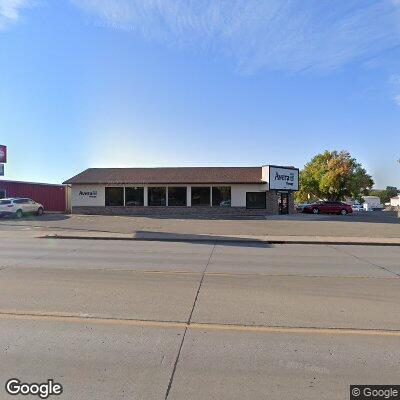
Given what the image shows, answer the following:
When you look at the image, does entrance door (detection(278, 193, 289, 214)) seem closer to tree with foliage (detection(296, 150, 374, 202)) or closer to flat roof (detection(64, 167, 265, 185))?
flat roof (detection(64, 167, 265, 185))

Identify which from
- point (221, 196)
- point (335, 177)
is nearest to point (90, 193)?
point (221, 196)

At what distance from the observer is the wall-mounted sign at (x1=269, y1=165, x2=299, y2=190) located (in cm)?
3634

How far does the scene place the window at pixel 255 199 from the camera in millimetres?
37094

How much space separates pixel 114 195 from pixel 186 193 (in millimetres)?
6852

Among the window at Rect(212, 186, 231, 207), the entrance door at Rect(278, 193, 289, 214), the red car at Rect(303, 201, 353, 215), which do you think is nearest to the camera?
the window at Rect(212, 186, 231, 207)

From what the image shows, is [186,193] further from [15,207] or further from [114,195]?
[15,207]

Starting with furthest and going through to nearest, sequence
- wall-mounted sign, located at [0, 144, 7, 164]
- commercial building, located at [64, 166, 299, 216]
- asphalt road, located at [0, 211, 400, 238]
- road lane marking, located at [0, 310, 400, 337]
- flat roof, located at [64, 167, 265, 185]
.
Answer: flat roof, located at [64, 167, 265, 185], commercial building, located at [64, 166, 299, 216], wall-mounted sign, located at [0, 144, 7, 164], asphalt road, located at [0, 211, 400, 238], road lane marking, located at [0, 310, 400, 337]

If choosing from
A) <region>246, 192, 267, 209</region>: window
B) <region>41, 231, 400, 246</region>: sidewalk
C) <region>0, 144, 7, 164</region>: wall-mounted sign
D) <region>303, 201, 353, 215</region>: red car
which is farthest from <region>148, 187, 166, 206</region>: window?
<region>41, 231, 400, 246</region>: sidewalk

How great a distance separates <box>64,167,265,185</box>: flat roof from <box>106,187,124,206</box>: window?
2.48 ft

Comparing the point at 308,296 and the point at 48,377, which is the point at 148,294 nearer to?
the point at 308,296

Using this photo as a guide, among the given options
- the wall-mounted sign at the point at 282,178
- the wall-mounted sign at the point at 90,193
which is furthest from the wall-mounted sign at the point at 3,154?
the wall-mounted sign at the point at 282,178

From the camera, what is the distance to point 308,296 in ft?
22.9

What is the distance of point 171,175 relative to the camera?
129ft

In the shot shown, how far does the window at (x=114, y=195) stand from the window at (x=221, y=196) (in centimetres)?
869
